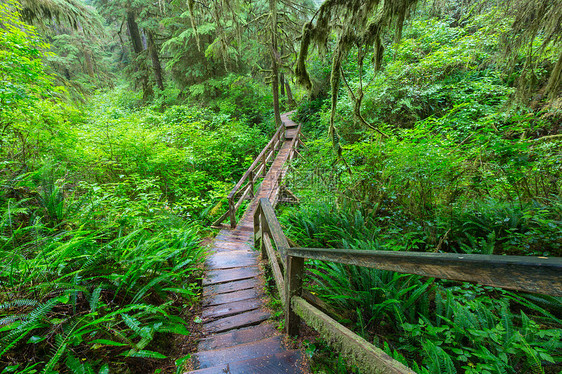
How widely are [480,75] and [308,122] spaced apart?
Result: 7.25m

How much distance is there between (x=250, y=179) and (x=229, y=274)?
3906 millimetres

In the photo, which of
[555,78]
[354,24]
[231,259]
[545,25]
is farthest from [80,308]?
[545,25]

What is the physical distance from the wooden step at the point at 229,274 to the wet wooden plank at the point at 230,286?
80mm

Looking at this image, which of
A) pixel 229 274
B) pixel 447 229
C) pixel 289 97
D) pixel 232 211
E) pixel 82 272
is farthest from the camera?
pixel 289 97

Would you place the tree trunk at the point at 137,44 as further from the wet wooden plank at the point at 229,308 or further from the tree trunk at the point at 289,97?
the wet wooden plank at the point at 229,308

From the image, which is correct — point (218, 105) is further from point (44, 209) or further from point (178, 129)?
point (44, 209)

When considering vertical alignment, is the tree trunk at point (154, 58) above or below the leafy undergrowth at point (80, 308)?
above

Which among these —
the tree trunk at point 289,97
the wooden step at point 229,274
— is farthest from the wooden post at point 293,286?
the tree trunk at point 289,97

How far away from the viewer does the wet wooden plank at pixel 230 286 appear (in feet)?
10.2

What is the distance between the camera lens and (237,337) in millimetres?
2355

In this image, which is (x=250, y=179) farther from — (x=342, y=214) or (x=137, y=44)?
(x=137, y=44)

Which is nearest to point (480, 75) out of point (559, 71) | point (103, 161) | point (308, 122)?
point (559, 71)

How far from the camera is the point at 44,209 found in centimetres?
315

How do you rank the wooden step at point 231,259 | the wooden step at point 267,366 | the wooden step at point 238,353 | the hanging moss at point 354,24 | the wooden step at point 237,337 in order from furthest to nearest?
the wooden step at point 231,259
the hanging moss at point 354,24
the wooden step at point 237,337
the wooden step at point 238,353
the wooden step at point 267,366
